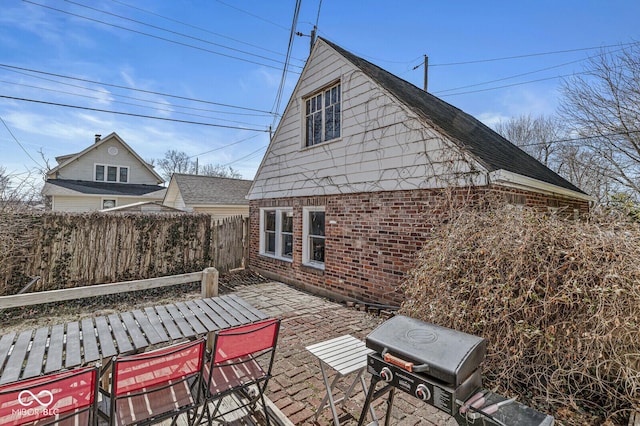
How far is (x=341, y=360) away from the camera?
2.49 metres

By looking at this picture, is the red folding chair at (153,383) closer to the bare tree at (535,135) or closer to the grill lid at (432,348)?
the grill lid at (432,348)

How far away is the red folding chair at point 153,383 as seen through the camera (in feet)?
6.15

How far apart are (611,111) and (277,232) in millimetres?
14685

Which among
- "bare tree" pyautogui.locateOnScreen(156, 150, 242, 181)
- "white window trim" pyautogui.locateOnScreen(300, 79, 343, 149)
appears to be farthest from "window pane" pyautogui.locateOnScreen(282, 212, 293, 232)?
"bare tree" pyautogui.locateOnScreen(156, 150, 242, 181)

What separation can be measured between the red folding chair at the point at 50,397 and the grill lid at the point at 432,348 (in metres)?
1.73

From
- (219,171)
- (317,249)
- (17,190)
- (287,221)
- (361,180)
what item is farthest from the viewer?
(219,171)

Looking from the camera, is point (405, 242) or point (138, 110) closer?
point (405, 242)

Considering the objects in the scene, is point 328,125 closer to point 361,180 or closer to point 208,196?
point 361,180

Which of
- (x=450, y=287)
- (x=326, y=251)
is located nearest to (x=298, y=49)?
(x=326, y=251)

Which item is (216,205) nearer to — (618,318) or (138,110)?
(138,110)

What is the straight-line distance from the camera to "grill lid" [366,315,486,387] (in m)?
1.59

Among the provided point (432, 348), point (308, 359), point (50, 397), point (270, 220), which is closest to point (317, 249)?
point (270, 220)

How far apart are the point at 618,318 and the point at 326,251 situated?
5.30 m

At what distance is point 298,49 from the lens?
10.9 meters
